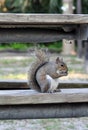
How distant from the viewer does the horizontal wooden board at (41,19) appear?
270 cm

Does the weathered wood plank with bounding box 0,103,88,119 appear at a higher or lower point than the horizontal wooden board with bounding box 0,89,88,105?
lower

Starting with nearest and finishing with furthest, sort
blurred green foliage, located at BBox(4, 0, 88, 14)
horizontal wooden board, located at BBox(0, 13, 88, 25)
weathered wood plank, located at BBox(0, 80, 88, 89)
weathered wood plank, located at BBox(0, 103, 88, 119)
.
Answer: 1. horizontal wooden board, located at BBox(0, 13, 88, 25)
2. weathered wood plank, located at BBox(0, 103, 88, 119)
3. weathered wood plank, located at BBox(0, 80, 88, 89)
4. blurred green foliage, located at BBox(4, 0, 88, 14)

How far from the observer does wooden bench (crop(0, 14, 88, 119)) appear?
2.74 metres

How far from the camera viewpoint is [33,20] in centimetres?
272

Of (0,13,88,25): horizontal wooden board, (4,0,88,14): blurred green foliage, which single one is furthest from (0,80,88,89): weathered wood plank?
(4,0,88,14): blurred green foliage

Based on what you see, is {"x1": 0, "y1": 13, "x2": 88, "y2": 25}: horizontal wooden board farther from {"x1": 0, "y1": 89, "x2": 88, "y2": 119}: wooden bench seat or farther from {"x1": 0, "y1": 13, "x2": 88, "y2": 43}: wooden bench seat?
{"x1": 0, "y1": 89, "x2": 88, "y2": 119}: wooden bench seat

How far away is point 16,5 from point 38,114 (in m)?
17.1

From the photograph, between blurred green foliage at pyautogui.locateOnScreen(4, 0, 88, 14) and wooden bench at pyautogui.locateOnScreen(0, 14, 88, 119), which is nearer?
wooden bench at pyautogui.locateOnScreen(0, 14, 88, 119)

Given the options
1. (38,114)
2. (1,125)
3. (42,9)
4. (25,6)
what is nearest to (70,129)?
(1,125)

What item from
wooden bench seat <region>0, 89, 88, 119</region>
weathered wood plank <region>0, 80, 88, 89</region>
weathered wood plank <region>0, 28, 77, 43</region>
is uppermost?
weathered wood plank <region>0, 28, 77, 43</region>

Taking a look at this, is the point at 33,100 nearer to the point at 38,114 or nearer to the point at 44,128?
the point at 38,114

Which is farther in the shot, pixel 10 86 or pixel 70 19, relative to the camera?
pixel 10 86

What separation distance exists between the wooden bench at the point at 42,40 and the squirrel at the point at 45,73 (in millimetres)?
78

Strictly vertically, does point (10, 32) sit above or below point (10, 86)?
above
